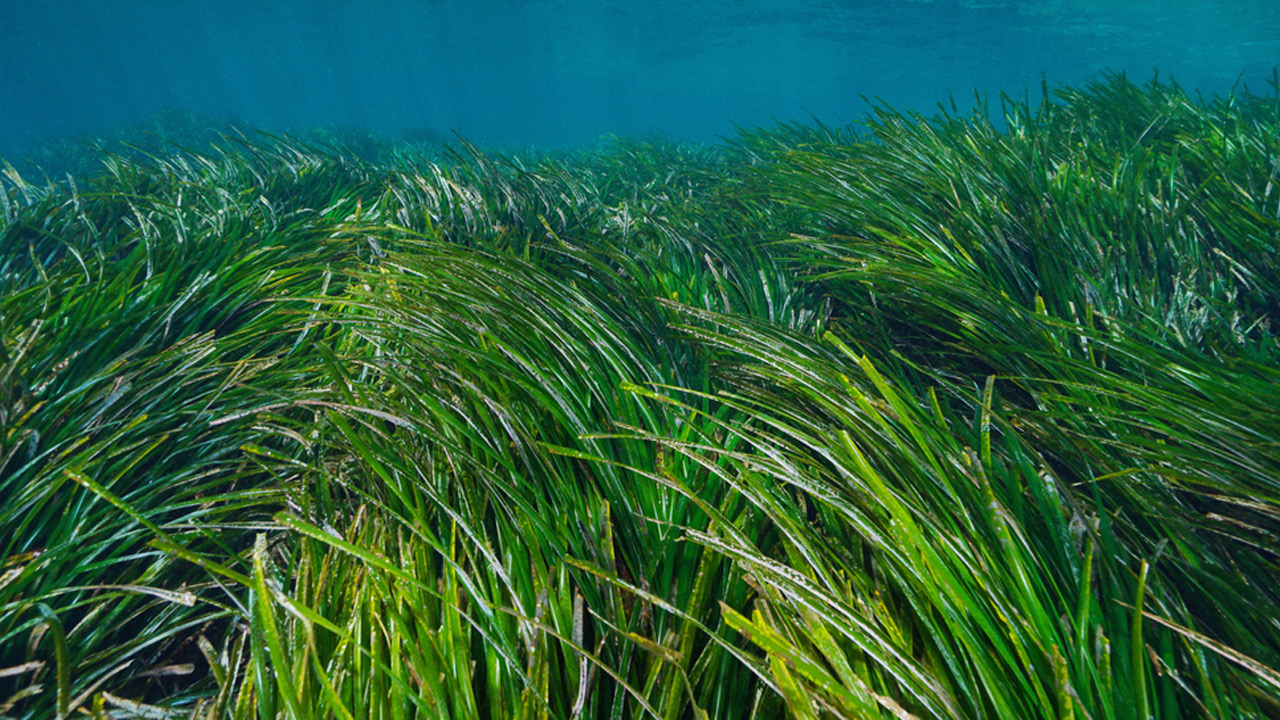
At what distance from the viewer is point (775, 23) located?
3766 cm

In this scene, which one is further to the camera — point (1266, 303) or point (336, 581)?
point (1266, 303)

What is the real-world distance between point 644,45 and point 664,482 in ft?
177

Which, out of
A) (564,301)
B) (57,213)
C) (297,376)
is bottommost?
(57,213)

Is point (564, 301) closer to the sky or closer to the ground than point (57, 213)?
closer to the sky

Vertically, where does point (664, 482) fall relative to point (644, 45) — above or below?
below

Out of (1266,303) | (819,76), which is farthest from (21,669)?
(819,76)

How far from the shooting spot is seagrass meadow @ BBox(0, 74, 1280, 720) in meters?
0.69

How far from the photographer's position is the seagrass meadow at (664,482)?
687mm

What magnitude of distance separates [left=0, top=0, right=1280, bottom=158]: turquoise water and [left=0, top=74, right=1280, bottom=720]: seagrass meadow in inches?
545

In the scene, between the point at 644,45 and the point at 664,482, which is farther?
the point at 644,45

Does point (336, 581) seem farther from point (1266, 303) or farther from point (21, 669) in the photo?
point (1266, 303)

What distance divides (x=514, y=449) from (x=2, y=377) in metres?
1.18

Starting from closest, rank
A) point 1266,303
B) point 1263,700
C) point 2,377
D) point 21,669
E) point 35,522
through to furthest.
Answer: point 1263,700 → point 21,669 → point 35,522 → point 2,377 → point 1266,303

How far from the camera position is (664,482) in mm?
829
